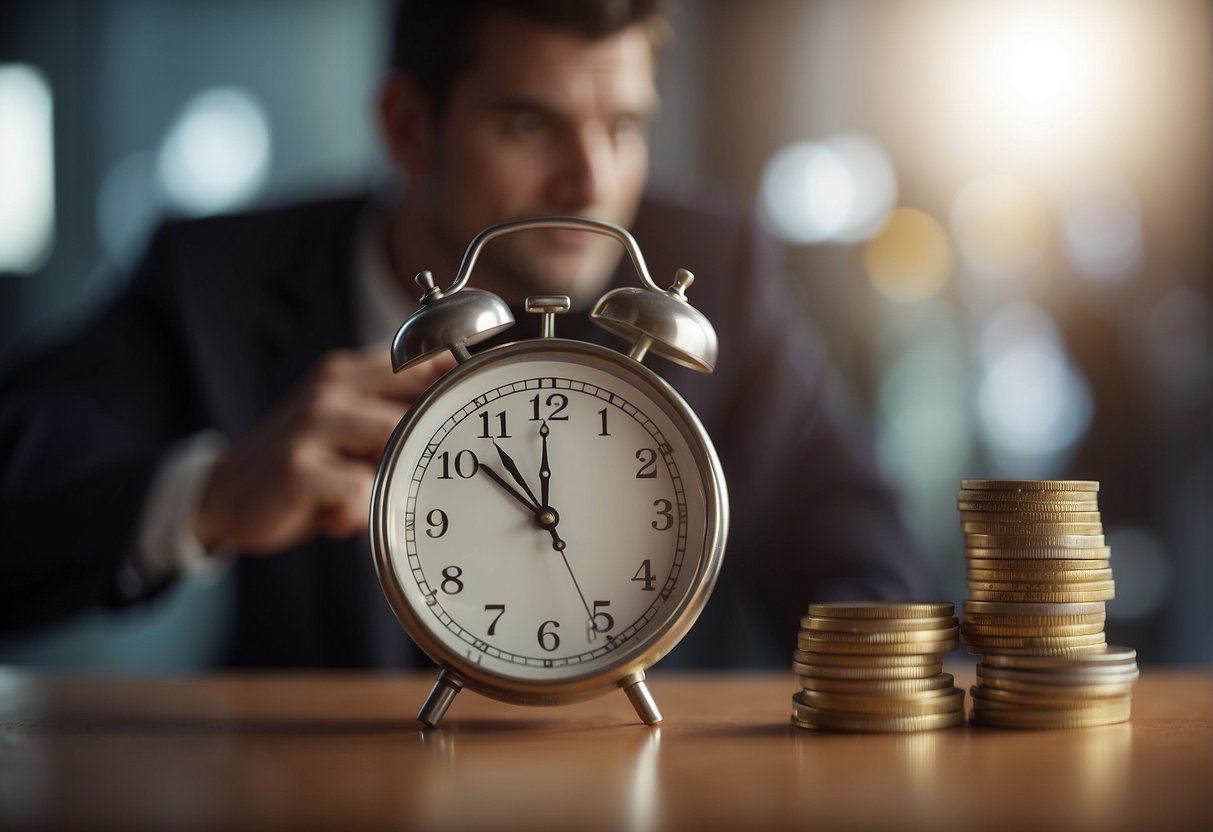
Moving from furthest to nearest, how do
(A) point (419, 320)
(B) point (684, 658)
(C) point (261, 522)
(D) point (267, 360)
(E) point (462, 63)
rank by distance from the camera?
(B) point (684, 658), (D) point (267, 360), (E) point (462, 63), (C) point (261, 522), (A) point (419, 320)

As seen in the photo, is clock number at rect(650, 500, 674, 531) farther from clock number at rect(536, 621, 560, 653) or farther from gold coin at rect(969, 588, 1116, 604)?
gold coin at rect(969, 588, 1116, 604)

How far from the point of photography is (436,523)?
85cm

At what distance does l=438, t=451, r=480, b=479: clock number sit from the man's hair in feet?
3.50

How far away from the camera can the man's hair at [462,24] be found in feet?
5.77

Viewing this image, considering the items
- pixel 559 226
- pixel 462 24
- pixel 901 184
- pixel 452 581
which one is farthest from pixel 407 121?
pixel 901 184

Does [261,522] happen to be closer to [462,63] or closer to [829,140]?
[462,63]

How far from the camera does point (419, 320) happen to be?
2.78 feet

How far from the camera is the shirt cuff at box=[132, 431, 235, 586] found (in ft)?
5.13

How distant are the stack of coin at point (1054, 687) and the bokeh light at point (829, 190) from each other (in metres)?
3.28

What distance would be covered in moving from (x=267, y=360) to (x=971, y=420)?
2.60 metres

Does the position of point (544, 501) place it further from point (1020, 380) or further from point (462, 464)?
point (1020, 380)

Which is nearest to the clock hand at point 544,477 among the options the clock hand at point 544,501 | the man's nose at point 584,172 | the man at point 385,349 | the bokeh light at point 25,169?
the clock hand at point 544,501

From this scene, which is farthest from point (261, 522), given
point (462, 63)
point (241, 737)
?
point (462, 63)

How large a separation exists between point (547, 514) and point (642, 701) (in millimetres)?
150
